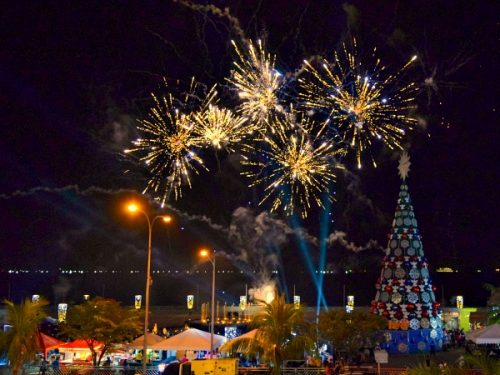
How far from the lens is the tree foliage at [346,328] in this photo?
29.1 meters

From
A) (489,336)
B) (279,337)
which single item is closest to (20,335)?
(279,337)

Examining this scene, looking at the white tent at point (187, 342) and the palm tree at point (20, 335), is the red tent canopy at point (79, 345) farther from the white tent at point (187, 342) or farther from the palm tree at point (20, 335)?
the palm tree at point (20, 335)

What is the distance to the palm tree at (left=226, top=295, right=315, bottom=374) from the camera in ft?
57.2

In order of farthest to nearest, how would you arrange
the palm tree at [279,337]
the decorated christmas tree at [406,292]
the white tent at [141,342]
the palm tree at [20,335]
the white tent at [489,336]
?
the decorated christmas tree at [406,292] < the white tent at [141,342] < the white tent at [489,336] < the palm tree at [20,335] < the palm tree at [279,337]

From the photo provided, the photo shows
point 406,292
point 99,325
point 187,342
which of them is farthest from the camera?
point 406,292

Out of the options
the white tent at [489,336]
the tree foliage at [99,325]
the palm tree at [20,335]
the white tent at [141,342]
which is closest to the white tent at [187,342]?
the white tent at [141,342]

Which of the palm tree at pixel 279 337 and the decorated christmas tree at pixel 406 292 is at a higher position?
the decorated christmas tree at pixel 406 292

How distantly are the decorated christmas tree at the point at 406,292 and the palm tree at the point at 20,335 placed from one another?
69.7ft

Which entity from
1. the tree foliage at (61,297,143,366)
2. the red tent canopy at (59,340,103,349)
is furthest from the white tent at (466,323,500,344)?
the red tent canopy at (59,340,103,349)

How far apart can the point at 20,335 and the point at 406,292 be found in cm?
2352

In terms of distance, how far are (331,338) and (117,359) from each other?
9.94 metres

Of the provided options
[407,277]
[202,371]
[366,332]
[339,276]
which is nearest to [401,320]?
[407,277]

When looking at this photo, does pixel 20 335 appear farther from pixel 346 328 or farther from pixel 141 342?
pixel 346 328

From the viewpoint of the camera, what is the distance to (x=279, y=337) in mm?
17438
